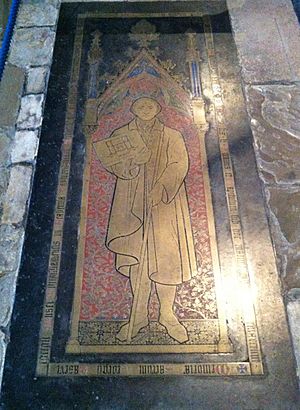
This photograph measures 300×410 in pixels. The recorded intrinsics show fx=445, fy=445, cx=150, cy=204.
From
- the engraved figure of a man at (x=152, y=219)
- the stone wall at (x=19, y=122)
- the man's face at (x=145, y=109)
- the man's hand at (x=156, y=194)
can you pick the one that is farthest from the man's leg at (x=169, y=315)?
the man's face at (x=145, y=109)

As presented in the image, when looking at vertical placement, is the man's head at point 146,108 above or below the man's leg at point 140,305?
above

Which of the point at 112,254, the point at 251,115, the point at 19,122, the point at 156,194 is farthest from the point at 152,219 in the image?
the point at 19,122

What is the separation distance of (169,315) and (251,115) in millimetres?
1655

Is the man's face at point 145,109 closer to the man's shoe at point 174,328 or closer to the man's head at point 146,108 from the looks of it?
the man's head at point 146,108

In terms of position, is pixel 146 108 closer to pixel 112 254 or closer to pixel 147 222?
pixel 147 222

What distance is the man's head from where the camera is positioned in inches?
135

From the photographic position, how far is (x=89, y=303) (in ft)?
8.66

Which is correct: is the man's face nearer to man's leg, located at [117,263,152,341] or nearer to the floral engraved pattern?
the floral engraved pattern

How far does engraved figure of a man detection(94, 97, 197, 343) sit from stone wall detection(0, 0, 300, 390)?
0.56 metres

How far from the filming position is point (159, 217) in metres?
2.94

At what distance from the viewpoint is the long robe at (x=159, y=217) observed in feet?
9.05

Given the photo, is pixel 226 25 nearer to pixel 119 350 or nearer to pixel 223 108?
pixel 223 108

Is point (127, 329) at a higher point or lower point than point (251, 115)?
lower

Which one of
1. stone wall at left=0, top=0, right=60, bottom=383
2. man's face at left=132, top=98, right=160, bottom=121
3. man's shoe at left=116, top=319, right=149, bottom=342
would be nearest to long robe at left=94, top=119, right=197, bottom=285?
man's face at left=132, top=98, right=160, bottom=121
